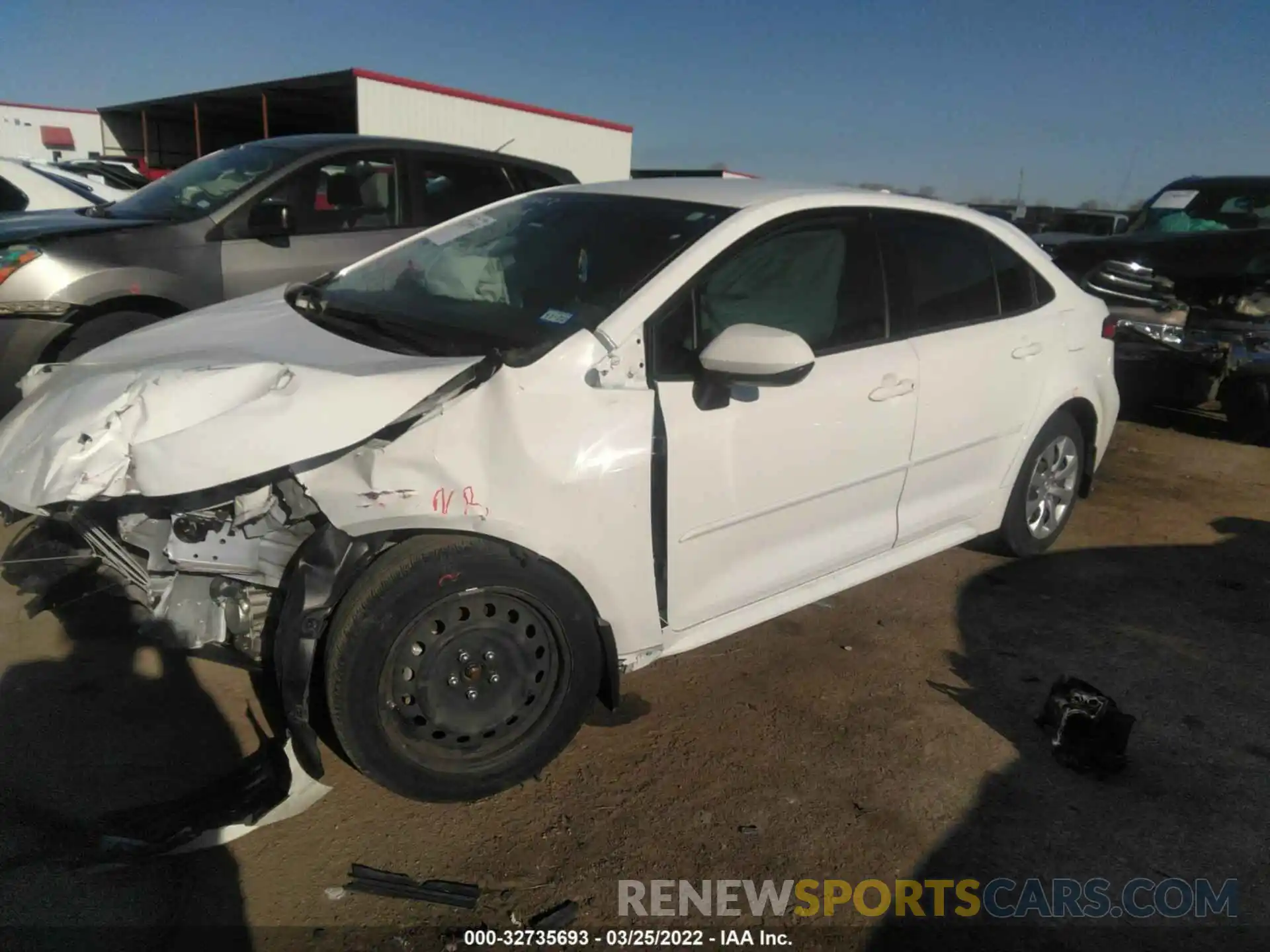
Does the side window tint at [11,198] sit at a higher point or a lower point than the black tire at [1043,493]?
higher

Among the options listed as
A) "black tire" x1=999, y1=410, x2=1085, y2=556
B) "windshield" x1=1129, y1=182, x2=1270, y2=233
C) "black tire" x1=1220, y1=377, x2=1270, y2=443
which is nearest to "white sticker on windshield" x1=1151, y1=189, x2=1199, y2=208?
"windshield" x1=1129, y1=182, x2=1270, y2=233

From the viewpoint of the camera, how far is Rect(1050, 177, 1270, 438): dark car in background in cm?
671

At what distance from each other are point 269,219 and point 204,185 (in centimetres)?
71

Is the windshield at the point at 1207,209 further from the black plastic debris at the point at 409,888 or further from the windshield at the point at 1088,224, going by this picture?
the black plastic debris at the point at 409,888

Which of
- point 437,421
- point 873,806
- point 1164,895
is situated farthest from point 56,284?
point 1164,895

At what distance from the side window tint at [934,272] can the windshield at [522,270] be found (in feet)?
2.52

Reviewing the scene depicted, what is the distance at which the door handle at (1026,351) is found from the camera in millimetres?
3861

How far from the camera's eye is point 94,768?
9.09 feet

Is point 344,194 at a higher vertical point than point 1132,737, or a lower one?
higher

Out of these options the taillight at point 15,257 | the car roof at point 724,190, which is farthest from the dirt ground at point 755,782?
the car roof at point 724,190

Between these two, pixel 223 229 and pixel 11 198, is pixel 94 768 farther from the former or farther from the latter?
pixel 11 198

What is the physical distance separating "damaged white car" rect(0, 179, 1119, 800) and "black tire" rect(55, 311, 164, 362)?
4.93 ft

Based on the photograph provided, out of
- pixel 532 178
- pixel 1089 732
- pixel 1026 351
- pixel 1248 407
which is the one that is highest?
pixel 532 178

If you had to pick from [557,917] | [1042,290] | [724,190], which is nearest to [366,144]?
[724,190]
